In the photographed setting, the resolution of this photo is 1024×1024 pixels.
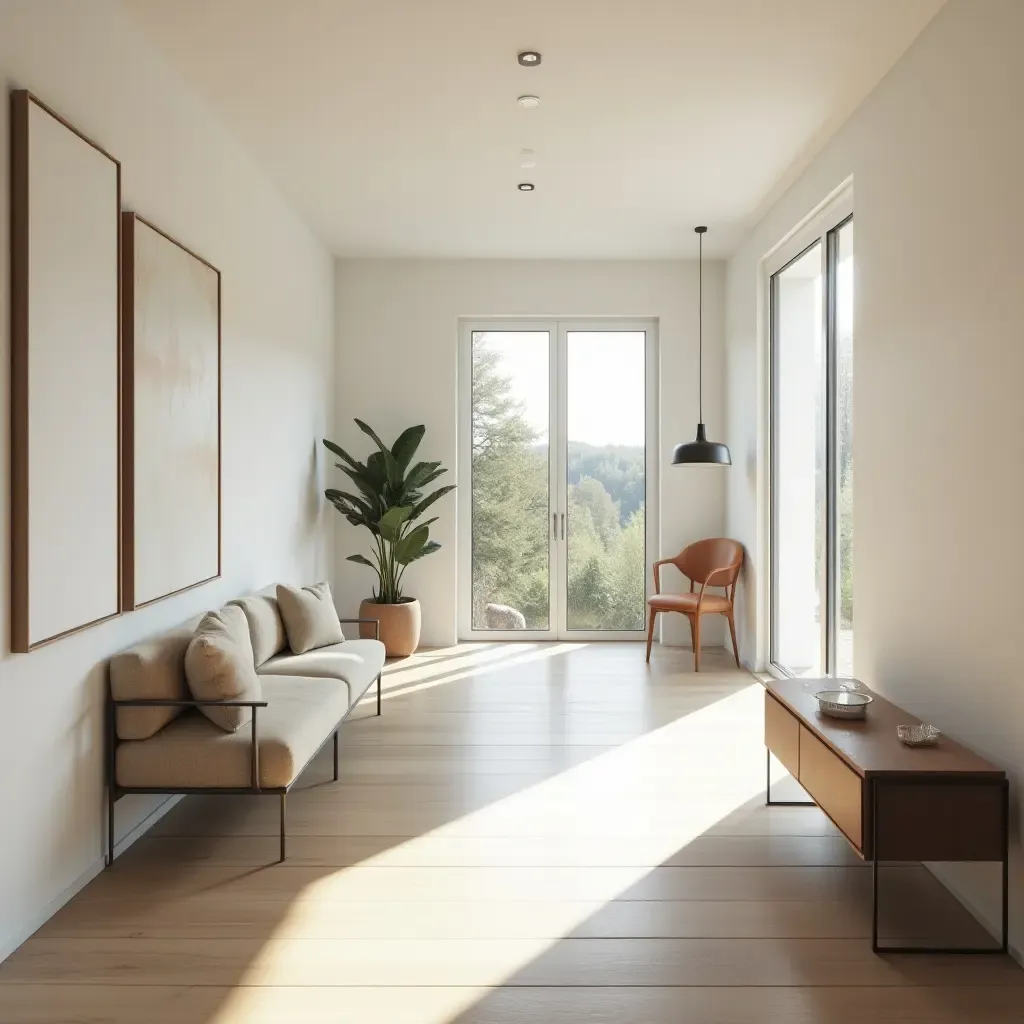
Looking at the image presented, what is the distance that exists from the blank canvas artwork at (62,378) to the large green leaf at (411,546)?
11.3 feet

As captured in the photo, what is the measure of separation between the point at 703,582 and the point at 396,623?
2.32m

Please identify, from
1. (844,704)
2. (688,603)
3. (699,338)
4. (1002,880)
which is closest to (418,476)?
(688,603)

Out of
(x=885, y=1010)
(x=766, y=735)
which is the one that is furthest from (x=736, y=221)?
(x=885, y=1010)

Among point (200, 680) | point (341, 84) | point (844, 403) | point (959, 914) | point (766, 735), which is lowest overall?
point (959, 914)

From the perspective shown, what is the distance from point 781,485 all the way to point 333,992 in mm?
4496

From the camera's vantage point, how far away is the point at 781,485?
6008mm

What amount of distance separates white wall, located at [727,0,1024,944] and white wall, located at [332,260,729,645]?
2978 mm

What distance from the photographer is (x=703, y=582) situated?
271 inches

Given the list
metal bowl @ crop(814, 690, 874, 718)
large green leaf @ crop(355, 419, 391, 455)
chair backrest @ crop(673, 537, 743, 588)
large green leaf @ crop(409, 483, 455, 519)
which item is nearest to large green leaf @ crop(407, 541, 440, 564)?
large green leaf @ crop(409, 483, 455, 519)

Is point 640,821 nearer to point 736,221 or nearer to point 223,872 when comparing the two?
point 223,872

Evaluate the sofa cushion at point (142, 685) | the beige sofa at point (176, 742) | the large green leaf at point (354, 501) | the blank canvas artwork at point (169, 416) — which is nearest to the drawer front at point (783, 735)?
the beige sofa at point (176, 742)

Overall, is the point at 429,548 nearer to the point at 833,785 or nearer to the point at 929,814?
the point at 833,785

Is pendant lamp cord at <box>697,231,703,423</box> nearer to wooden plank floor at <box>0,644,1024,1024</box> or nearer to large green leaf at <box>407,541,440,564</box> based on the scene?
large green leaf at <box>407,541,440,564</box>

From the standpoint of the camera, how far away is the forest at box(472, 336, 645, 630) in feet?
24.6
